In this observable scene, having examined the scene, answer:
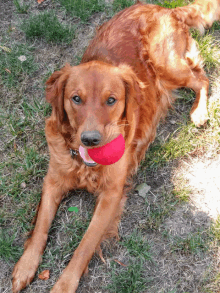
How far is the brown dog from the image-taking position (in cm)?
284

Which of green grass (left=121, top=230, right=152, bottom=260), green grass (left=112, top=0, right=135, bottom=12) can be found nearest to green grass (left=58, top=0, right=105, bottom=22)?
green grass (left=112, top=0, right=135, bottom=12)

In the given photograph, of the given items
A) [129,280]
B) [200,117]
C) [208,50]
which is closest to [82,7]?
[208,50]

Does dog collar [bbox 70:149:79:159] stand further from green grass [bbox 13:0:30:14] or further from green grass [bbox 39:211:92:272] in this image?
green grass [bbox 13:0:30:14]

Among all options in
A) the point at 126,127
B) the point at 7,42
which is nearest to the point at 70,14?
the point at 7,42

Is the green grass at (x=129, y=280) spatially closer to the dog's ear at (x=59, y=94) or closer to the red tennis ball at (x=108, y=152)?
the red tennis ball at (x=108, y=152)

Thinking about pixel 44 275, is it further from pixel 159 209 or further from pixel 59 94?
pixel 59 94

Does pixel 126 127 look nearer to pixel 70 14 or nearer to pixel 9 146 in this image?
pixel 9 146

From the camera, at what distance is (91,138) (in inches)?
103

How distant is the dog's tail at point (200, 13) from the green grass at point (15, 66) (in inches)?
75.7

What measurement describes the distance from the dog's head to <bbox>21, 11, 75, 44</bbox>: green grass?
1.71 metres

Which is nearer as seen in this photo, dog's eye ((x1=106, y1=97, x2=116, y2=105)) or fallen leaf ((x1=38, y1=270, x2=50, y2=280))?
dog's eye ((x1=106, y1=97, x2=116, y2=105))

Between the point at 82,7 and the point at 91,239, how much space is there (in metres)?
3.22

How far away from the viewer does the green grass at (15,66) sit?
4340mm

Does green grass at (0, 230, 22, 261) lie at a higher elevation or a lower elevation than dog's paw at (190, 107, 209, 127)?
lower
